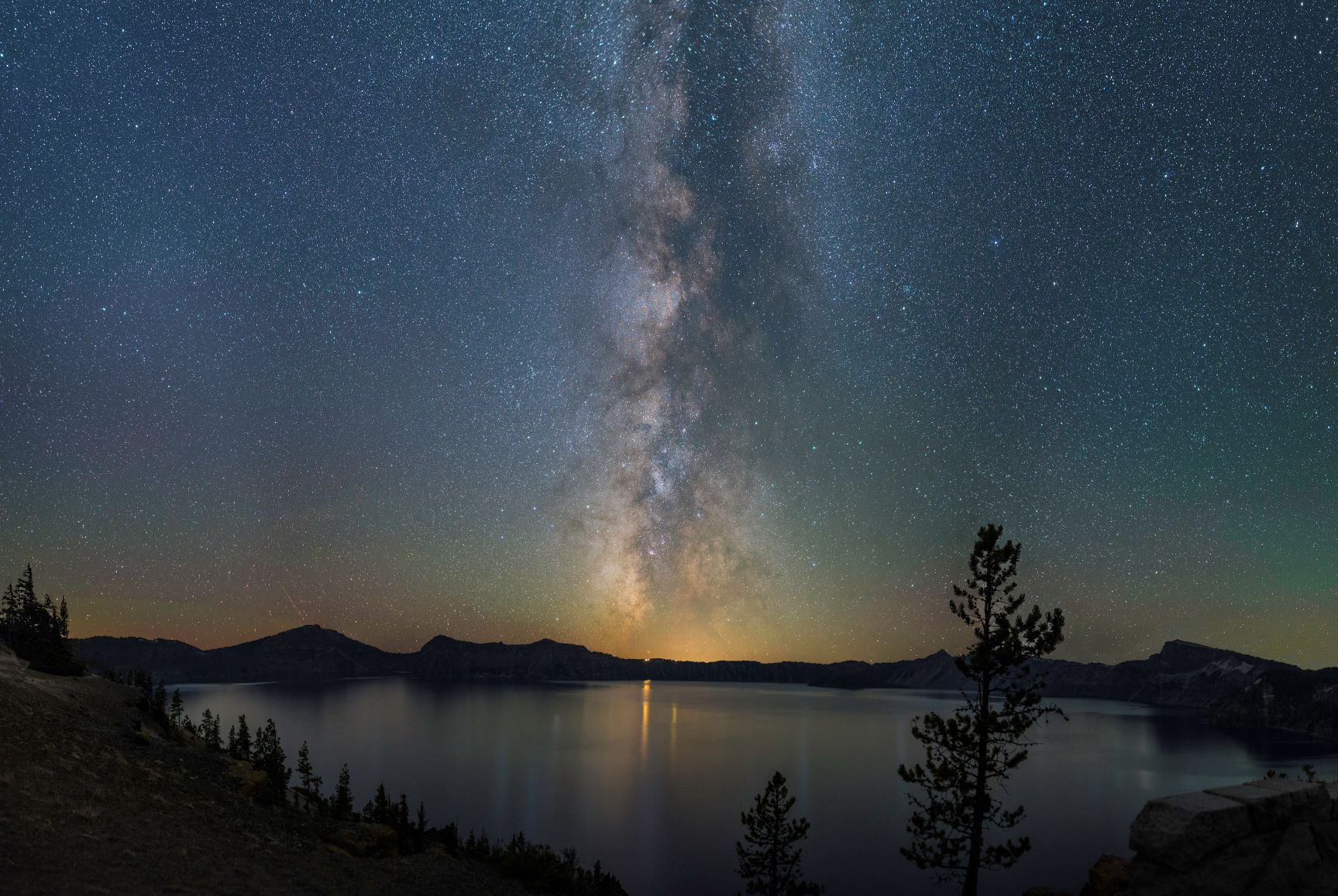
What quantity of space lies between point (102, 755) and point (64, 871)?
41.3 feet

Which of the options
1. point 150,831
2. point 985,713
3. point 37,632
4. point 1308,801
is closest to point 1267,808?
point 1308,801

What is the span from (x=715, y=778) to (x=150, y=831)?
275ft

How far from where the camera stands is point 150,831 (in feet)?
50.7

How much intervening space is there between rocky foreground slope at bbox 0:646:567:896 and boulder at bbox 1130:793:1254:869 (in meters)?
18.1

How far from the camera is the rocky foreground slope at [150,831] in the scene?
12484 millimetres

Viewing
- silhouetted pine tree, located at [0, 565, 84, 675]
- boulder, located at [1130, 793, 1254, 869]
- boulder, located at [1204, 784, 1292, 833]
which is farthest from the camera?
silhouetted pine tree, located at [0, 565, 84, 675]

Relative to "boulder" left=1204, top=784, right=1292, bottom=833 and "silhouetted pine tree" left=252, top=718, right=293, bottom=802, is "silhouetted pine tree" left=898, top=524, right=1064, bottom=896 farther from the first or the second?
"silhouetted pine tree" left=252, top=718, right=293, bottom=802

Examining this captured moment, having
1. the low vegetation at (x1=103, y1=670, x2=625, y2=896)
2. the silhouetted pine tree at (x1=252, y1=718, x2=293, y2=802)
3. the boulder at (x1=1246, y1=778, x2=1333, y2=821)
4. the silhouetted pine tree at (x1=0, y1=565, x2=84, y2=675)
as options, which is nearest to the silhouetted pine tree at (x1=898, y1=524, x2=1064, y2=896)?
the boulder at (x1=1246, y1=778, x2=1333, y2=821)

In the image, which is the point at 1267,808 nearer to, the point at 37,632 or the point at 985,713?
the point at 985,713

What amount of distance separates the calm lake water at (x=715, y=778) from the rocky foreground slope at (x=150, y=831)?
101ft

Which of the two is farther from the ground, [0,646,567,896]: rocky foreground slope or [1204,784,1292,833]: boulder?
[1204,784,1292,833]: boulder

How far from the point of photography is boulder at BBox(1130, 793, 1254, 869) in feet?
38.0

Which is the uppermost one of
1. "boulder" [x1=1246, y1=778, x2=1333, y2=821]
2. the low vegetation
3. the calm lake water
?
"boulder" [x1=1246, y1=778, x2=1333, y2=821]

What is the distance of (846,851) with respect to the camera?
5562cm
